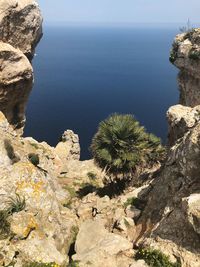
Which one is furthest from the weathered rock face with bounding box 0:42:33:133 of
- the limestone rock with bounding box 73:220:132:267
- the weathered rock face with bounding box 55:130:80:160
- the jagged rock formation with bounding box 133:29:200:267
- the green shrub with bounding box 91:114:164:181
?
the limestone rock with bounding box 73:220:132:267

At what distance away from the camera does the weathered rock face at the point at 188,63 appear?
124 ft

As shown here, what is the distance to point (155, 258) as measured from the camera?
17781 mm

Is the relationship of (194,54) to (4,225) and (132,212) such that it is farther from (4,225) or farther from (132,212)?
(4,225)

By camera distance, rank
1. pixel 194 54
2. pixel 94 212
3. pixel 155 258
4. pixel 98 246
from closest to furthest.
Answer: pixel 155 258 < pixel 98 246 < pixel 94 212 < pixel 194 54

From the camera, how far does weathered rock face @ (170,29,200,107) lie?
3788cm

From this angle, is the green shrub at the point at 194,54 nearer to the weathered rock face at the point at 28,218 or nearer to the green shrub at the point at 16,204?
the weathered rock face at the point at 28,218

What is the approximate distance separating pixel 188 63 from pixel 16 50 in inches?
723

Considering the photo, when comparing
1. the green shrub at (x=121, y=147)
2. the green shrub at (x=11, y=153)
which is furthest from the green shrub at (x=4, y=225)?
the green shrub at (x=121, y=147)

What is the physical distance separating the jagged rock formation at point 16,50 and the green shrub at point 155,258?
22514 mm

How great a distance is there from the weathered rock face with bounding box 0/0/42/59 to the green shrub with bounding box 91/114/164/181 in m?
13.9

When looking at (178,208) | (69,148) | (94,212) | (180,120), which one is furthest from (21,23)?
(178,208)

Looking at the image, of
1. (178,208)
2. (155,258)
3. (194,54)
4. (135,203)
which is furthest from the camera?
(194,54)

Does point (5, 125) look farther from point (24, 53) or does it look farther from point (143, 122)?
point (143, 122)

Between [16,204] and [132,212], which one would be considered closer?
[16,204]
